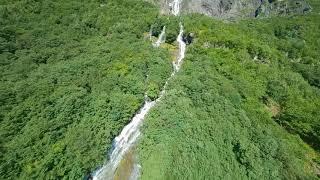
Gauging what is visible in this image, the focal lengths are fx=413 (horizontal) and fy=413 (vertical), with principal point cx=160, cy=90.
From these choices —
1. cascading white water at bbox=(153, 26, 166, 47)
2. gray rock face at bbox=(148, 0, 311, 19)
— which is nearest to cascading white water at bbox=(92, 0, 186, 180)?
cascading white water at bbox=(153, 26, 166, 47)

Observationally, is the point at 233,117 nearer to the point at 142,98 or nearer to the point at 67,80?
the point at 142,98

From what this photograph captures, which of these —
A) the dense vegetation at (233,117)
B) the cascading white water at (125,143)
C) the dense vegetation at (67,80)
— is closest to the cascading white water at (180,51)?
the dense vegetation at (233,117)

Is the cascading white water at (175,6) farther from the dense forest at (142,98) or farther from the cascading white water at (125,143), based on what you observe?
the cascading white water at (125,143)

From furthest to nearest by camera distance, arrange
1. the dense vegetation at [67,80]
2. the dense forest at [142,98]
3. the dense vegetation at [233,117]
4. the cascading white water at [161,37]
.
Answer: the cascading white water at [161,37] < the dense vegetation at [233,117] < the dense forest at [142,98] < the dense vegetation at [67,80]

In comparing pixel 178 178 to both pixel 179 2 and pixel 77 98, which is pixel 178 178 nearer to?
pixel 77 98

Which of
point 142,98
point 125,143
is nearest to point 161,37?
point 142,98

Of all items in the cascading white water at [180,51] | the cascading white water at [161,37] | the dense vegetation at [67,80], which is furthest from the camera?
the cascading white water at [161,37]

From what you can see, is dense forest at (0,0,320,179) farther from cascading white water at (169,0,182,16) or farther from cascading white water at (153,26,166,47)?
cascading white water at (169,0,182,16)
